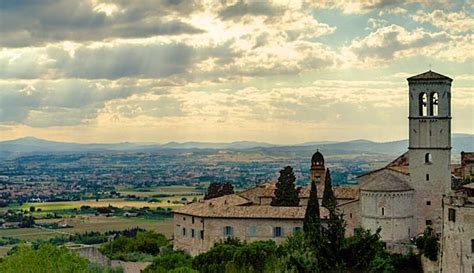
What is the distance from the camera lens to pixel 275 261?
36.2 m

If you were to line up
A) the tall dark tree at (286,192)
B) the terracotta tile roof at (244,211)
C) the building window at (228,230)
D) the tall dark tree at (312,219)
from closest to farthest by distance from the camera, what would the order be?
the tall dark tree at (312,219)
the terracotta tile roof at (244,211)
the building window at (228,230)
the tall dark tree at (286,192)

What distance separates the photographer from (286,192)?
174ft

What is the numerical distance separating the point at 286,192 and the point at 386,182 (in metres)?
9.93

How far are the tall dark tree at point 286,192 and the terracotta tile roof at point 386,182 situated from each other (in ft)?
25.5

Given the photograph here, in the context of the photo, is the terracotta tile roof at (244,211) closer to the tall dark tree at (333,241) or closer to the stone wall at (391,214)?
the stone wall at (391,214)

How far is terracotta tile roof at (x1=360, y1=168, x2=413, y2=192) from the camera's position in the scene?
44438mm

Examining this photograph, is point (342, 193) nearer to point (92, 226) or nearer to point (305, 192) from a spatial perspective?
point (305, 192)

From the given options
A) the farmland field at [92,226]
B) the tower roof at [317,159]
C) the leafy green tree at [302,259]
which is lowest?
the farmland field at [92,226]

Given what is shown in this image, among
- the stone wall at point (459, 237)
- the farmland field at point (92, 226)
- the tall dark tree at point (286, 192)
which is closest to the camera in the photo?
the stone wall at point (459, 237)

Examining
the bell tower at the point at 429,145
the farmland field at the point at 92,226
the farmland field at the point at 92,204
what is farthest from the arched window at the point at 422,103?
the farmland field at the point at 92,204

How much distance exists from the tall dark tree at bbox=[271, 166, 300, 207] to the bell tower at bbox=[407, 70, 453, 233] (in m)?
9.85

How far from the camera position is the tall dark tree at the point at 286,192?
173 ft

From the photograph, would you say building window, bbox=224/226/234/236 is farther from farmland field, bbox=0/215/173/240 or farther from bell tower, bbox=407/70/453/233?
farmland field, bbox=0/215/173/240

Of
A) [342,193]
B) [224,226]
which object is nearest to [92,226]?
[342,193]
